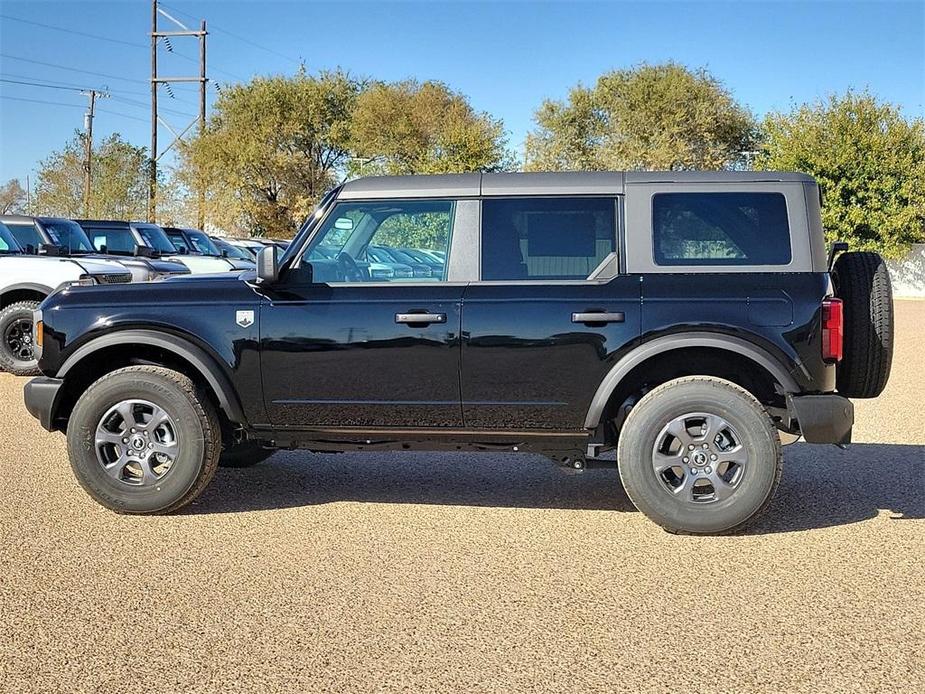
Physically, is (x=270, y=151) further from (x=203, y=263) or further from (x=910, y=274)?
(x=203, y=263)

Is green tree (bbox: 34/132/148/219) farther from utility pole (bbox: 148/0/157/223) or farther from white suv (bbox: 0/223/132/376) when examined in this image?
white suv (bbox: 0/223/132/376)

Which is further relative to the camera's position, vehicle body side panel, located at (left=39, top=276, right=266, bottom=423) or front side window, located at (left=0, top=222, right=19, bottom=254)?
front side window, located at (left=0, top=222, right=19, bottom=254)

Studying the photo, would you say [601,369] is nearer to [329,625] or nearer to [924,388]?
[329,625]

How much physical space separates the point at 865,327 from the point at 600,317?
1474 mm

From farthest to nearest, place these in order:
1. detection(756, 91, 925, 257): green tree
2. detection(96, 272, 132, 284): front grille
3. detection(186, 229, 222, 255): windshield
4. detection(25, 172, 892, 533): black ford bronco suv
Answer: detection(756, 91, 925, 257): green tree, detection(186, 229, 222, 255): windshield, detection(96, 272, 132, 284): front grille, detection(25, 172, 892, 533): black ford bronco suv

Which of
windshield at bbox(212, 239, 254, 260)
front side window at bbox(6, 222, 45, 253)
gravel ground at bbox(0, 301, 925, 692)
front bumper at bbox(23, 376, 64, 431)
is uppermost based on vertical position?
windshield at bbox(212, 239, 254, 260)

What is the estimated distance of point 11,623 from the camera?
13.7 ft

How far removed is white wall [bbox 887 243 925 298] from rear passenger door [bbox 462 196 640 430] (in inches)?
1376

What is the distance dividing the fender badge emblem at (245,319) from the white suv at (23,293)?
665cm

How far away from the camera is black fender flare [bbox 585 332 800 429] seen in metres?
5.43

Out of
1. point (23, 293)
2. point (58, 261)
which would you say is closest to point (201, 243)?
point (58, 261)

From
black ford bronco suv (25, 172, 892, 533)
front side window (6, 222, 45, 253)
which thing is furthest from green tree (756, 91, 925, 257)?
black ford bronco suv (25, 172, 892, 533)

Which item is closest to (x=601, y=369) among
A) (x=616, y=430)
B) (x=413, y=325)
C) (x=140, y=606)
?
(x=616, y=430)

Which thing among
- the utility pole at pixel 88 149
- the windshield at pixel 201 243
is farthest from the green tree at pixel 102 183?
the windshield at pixel 201 243
